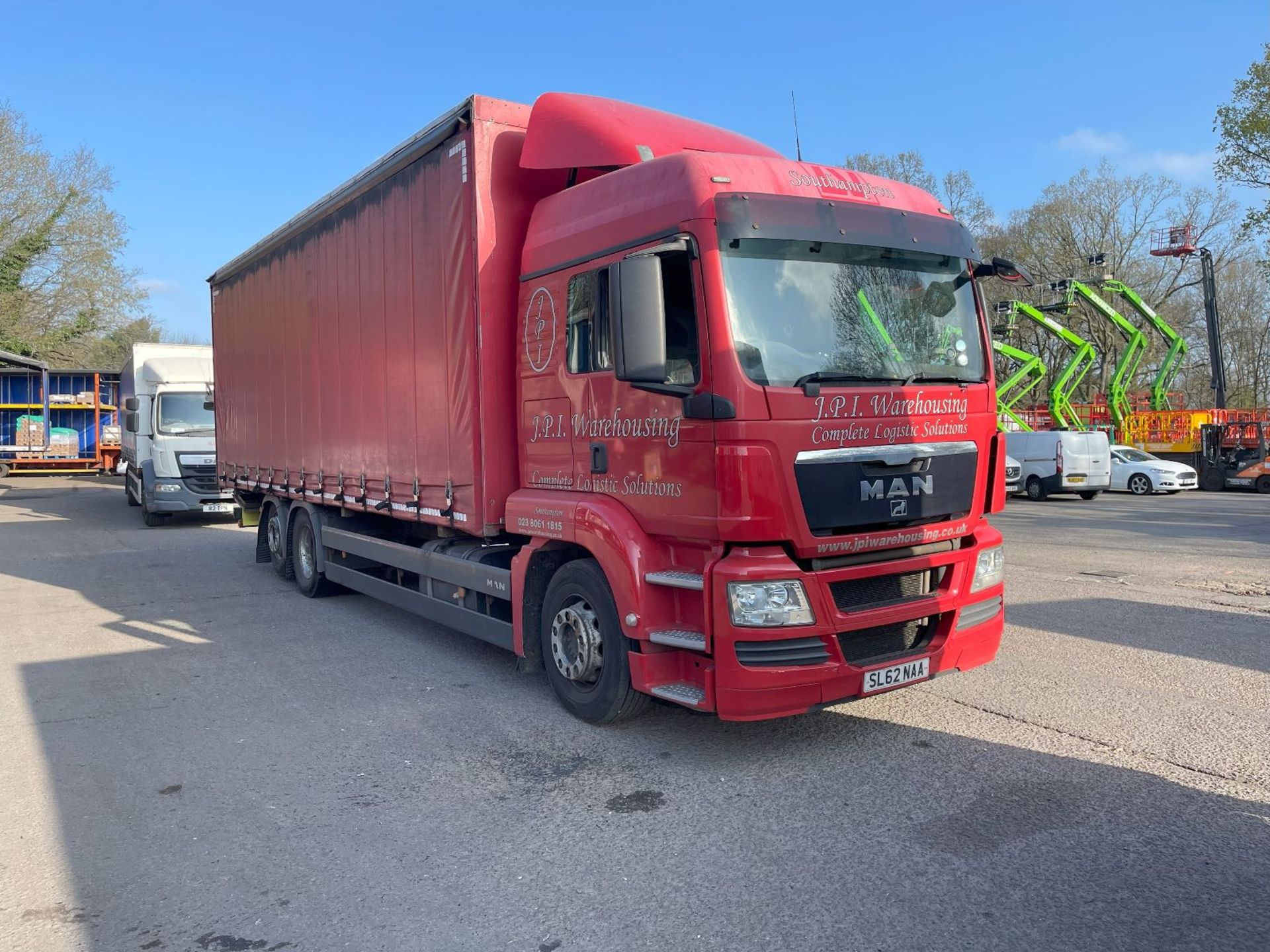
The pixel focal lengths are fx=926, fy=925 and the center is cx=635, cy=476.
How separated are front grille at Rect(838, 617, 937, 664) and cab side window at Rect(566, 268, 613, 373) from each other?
1.97 meters

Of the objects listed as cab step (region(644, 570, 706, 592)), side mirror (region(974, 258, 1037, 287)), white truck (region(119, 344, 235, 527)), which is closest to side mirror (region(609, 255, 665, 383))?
cab step (region(644, 570, 706, 592))

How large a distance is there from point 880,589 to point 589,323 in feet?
7.24

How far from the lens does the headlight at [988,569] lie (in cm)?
535

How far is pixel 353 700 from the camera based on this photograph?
20.5 ft

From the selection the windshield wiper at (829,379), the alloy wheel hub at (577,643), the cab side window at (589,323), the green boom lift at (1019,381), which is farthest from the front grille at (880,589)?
the green boom lift at (1019,381)

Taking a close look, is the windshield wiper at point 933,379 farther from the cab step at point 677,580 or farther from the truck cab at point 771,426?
the cab step at point 677,580

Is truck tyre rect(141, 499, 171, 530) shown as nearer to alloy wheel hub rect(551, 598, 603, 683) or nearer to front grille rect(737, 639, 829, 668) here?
alloy wheel hub rect(551, 598, 603, 683)

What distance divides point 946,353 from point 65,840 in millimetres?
5105

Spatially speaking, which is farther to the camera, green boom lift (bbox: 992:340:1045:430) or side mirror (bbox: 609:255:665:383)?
green boom lift (bbox: 992:340:1045:430)

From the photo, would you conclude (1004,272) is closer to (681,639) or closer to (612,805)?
(681,639)

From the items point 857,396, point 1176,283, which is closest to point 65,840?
point 857,396

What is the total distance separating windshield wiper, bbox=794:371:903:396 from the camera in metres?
4.62

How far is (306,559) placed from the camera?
402 inches

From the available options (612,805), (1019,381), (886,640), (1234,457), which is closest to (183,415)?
(612,805)
